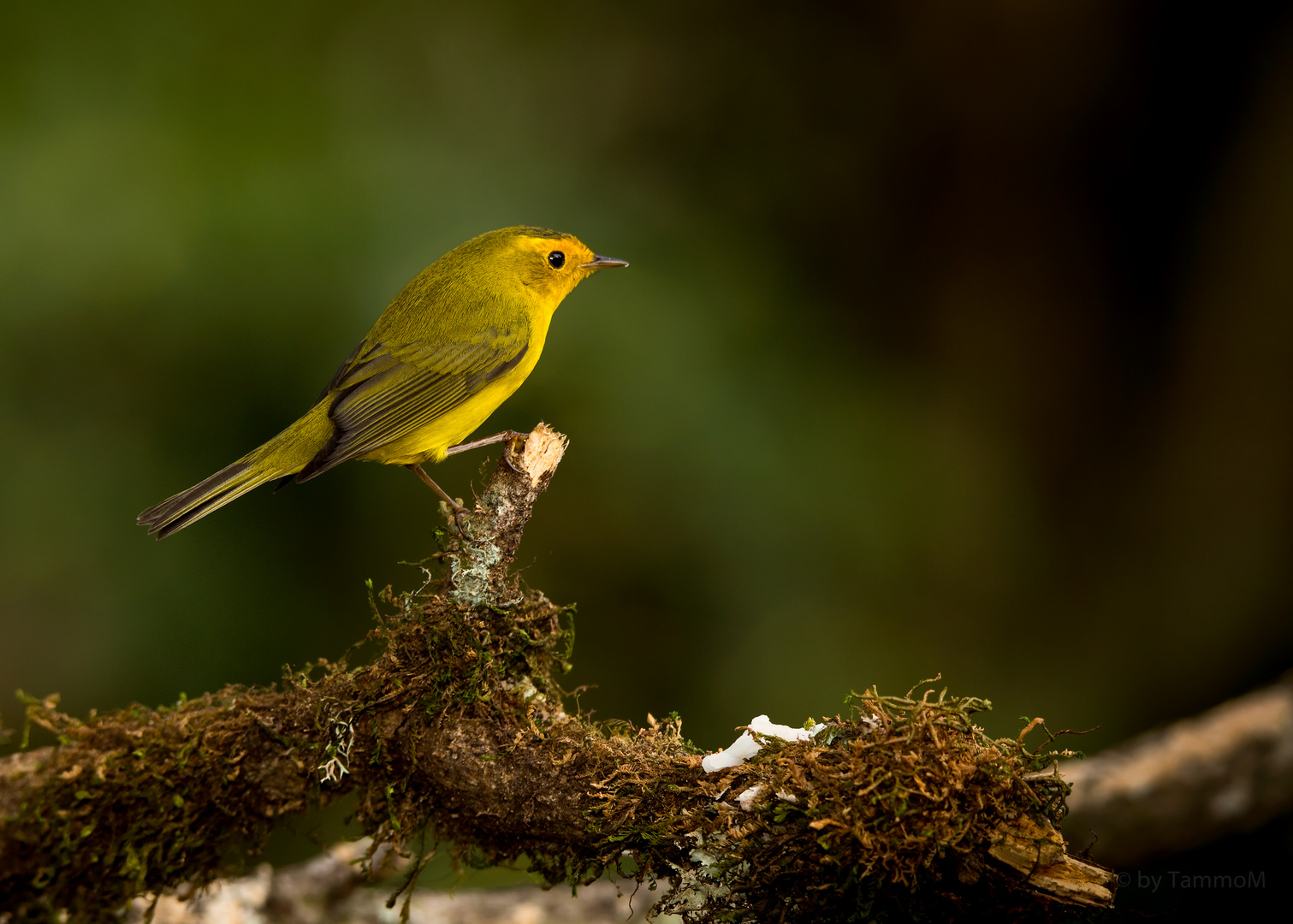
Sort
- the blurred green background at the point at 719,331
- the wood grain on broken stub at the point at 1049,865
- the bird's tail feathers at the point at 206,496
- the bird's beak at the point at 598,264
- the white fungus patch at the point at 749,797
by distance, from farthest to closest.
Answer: the blurred green background at the point at 719,331, the bird's beak at the point at 598,264, the bird's tail feathers at the point at 206,496, the white fungus patch at the point at 749,797, the wood grain on broken stub at the point at 1049,865

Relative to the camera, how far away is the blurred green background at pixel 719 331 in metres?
3.89

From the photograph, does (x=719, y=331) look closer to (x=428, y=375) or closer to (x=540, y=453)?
(x=428, y=375)

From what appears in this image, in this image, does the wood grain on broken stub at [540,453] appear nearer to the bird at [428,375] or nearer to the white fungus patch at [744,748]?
the bird at [428,375]

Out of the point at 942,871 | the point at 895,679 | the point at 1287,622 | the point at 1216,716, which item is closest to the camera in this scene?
the point at 942,871

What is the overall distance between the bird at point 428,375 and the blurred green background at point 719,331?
0.60m

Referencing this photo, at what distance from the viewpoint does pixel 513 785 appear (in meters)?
2.08

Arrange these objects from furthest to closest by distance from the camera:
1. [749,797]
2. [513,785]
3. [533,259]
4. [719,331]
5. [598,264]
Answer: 1. [719,331]
2. [598,264]
3. [533,259]
4. [513,785]
5. [749,797]

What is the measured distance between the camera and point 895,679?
469cm

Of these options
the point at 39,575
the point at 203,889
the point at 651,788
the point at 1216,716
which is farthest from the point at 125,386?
the point at 1216,716

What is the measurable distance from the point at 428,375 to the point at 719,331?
6.15ft

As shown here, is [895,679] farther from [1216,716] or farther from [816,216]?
[816,216]

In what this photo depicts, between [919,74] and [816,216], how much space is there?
1048mm

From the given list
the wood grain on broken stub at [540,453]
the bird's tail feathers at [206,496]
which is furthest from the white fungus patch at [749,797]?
the bird's tail feathers at [206,496]

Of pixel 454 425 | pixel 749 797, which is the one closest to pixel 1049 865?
pixel 749 797
